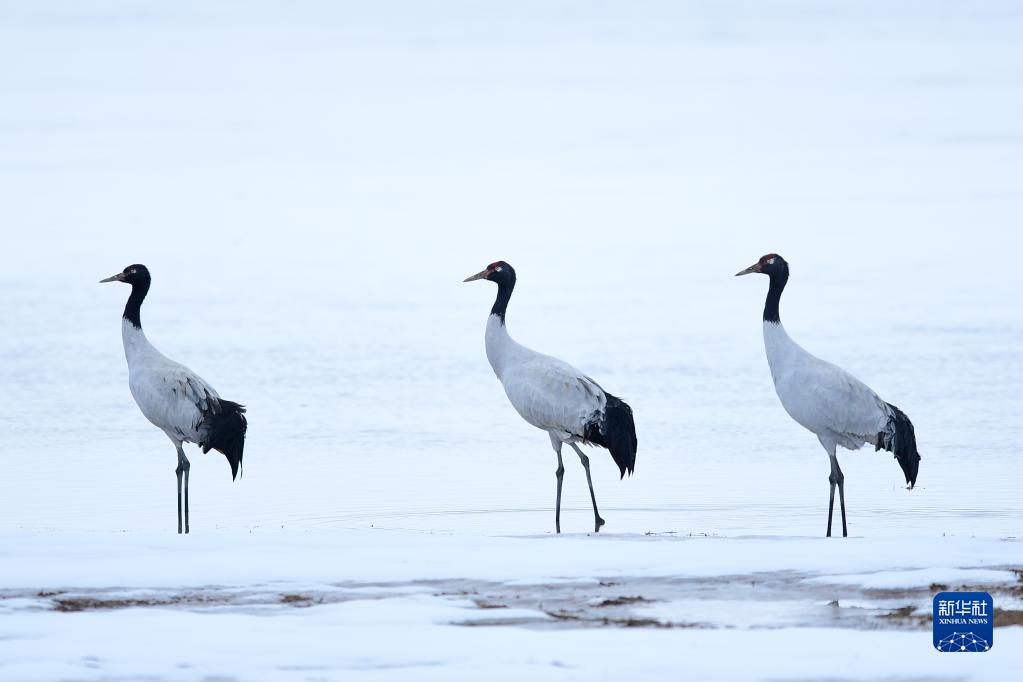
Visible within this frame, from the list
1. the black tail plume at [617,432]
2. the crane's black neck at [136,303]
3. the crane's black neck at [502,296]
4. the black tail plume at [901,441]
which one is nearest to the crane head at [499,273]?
the crane's black neck at [502,296]

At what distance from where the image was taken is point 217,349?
21938 millimetres

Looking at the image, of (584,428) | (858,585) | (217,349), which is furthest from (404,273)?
(858,585)

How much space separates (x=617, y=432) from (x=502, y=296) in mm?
1530

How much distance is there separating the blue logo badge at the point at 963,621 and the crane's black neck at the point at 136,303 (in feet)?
20.8

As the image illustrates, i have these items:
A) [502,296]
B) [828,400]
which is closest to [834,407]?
[828,400]

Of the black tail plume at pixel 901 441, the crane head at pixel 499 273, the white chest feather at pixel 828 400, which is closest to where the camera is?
the white chest feather at pixel 828 400

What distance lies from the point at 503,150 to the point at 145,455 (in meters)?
56.1

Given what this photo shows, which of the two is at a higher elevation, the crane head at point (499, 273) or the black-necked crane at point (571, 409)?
the crane head at point (499, 273)

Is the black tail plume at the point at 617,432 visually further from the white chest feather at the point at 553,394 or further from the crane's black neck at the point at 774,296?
the crane's black neck at the point at 774,296

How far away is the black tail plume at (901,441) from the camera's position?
11312 mm

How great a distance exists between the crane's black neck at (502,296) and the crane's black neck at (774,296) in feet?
5.67

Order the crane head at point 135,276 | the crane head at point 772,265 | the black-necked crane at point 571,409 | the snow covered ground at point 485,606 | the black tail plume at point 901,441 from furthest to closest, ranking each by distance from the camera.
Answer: the crane head at point 135,276 < the crane head at point 772,265 < the black-necked crane at point 571,409 < the black tail plume at point 901,441 < the snow covered ground at point 485,606

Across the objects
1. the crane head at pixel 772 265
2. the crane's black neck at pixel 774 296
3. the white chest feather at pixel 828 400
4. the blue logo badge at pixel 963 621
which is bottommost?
the blue logo badge at pixel 963 621

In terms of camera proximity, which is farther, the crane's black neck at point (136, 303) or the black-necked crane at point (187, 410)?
the crane's black neck at point (136, 303)
